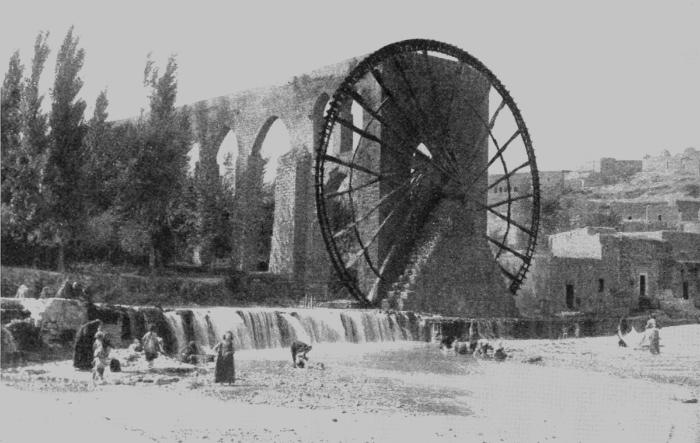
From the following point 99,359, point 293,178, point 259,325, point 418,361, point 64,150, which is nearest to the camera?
point 99,359

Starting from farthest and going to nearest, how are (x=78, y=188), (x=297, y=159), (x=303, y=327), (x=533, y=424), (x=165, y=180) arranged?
(x=297, y=159) → (x=165, y=180) → (x=78, y=188) → (x=303, y=327) → (x=533, y=424)

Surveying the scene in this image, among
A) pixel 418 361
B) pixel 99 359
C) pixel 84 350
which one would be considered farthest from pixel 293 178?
pixel 99 359

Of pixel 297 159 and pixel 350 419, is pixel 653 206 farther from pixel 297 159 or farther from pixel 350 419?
pixel 350 419

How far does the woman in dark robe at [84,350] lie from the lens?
976 centimetres

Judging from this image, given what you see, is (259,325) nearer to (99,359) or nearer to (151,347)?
(151,347)

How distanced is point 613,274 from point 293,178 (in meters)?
12.3

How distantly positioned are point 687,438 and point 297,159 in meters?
18.1

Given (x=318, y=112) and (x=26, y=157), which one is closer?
(x=26, y=157)

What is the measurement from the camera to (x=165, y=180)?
882 inches

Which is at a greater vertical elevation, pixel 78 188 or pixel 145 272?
pixel 78 188

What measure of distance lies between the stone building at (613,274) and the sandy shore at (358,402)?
14.2 m

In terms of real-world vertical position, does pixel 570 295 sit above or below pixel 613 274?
below

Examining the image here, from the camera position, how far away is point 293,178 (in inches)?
954

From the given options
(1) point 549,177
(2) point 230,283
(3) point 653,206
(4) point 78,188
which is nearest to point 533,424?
(4) point 78,188
